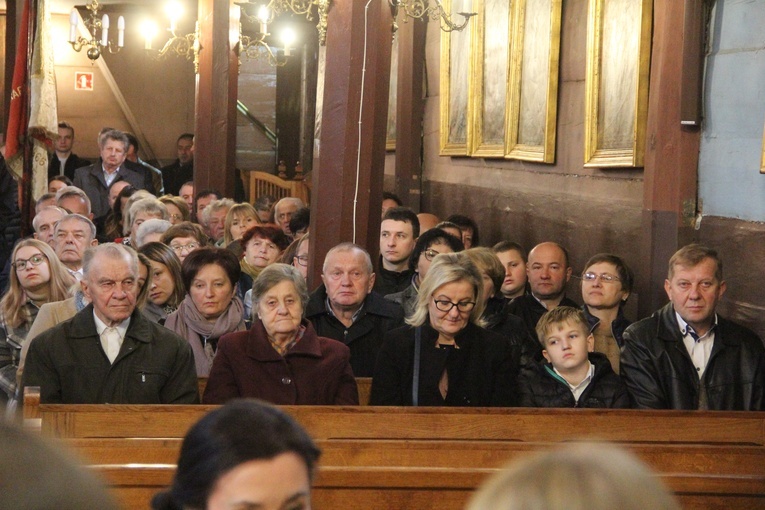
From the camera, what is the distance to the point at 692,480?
14.0 ft

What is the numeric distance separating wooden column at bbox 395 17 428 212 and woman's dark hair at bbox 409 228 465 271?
23.4ft

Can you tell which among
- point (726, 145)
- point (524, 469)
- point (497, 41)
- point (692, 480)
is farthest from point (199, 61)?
point (524, 469)

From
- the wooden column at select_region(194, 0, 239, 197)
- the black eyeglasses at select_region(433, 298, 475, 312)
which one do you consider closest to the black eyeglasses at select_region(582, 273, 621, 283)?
the black eyeglasses at select_region(433, 298, 475, 312)

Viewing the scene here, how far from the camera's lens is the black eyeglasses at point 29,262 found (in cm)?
664

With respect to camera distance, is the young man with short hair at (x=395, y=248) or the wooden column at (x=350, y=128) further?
the young man with short hair at (x=395, y=248)

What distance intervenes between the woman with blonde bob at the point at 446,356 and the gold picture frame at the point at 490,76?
5464mm

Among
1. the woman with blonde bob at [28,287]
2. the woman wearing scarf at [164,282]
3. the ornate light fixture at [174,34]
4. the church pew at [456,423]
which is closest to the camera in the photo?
the church pew at [456,423]

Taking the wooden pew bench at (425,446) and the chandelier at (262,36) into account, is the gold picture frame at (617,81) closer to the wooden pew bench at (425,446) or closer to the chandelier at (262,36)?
the wooden pew bench at (425,446)

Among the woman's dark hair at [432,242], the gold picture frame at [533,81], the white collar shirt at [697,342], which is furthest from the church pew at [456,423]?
the gold picture frame at [533,81]

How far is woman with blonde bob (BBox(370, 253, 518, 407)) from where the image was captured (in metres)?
5.35

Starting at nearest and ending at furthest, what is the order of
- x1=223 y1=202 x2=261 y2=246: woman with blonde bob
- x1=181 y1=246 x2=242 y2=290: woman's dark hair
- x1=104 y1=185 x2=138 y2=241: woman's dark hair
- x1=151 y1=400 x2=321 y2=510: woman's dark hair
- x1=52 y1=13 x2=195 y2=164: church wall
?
x1=151 y1=400 x2=321 y2=510: woman's dark hair < x1=181 y1=246 x2=242 y2=290: woman's dark hair < x1=223 y1=202 x2=261 y2=246: woman with blonde bob < x1=104 y1=185 x2=138 y2=241: woman's dark hair < x1=52 y1=13 x2=195 y2=164: church wall

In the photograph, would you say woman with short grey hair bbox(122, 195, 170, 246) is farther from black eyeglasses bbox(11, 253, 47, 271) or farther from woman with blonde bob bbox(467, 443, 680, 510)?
woman with blonde bob bbox(467, 443, 680, 510)

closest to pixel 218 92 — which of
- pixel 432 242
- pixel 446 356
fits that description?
pixel 432 242

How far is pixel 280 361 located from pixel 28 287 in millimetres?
2026
